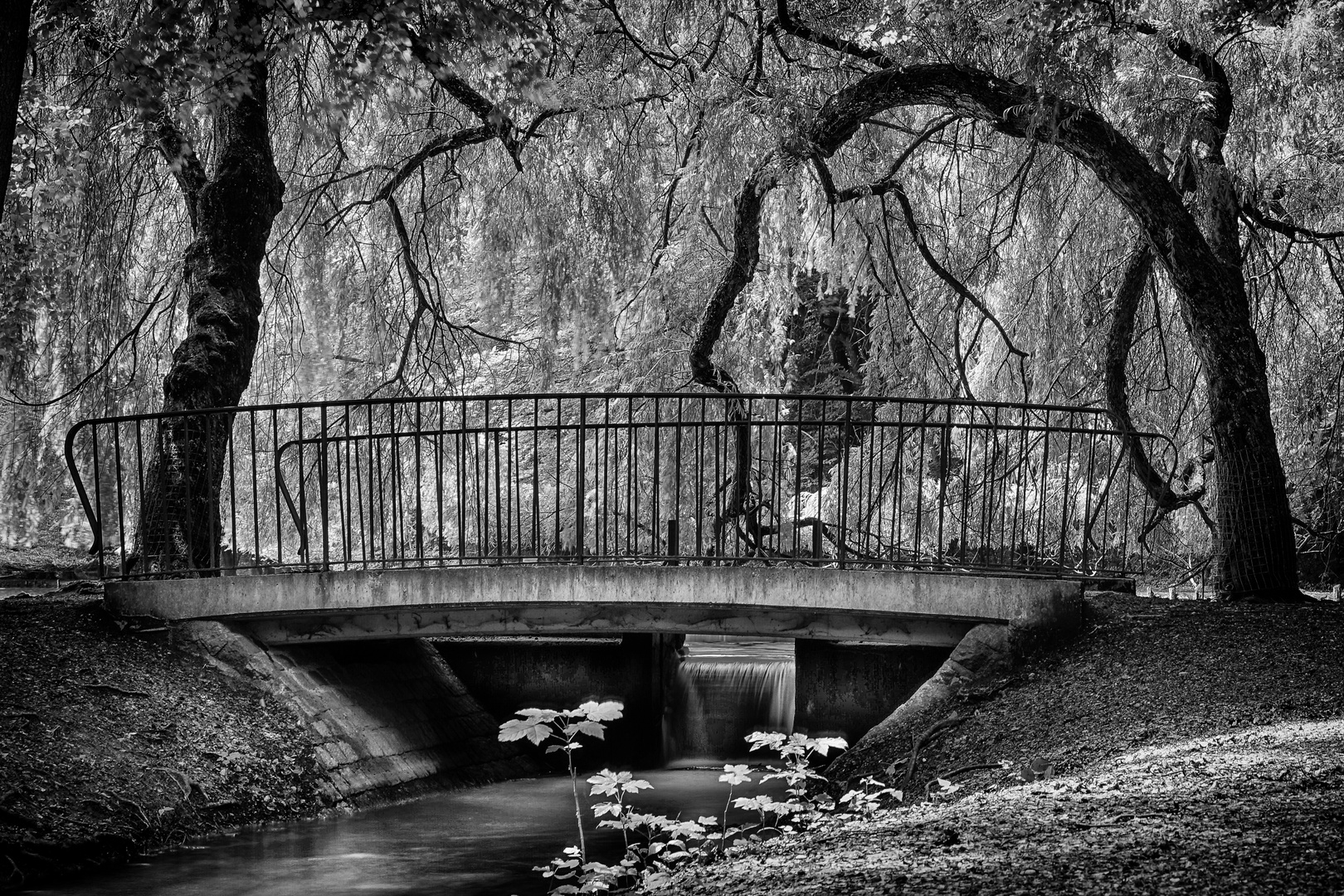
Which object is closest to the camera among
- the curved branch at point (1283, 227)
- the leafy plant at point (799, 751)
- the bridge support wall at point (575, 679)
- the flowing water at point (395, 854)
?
the leafy plant at point (799, 751)

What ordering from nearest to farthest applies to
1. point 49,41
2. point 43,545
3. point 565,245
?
point 49,41 < point 565,245 < point 43,545

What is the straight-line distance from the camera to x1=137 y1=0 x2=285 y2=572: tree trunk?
9344 mm

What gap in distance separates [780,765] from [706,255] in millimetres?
4128

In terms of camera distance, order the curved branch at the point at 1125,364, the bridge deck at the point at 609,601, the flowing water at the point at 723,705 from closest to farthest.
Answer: the bridge deck at the point at 609,601
the curved branch at the point at 1125,364
the flowing water at the point at 723,705

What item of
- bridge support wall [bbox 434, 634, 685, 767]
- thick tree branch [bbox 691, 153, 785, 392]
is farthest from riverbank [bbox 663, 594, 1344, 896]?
bridge support wall [bbox 434, 634, 685, 767]

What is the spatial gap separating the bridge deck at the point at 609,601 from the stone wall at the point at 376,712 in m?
0.26

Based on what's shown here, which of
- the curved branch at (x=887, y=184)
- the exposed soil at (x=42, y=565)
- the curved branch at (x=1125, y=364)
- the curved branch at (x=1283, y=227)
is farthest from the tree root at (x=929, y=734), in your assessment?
the exposed soil at (x=42, y=565)

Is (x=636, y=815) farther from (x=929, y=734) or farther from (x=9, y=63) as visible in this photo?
(x=9, y=63)

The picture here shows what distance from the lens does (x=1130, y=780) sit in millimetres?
4996

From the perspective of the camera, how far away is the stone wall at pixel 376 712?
8.54 meters

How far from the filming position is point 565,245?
442 inches

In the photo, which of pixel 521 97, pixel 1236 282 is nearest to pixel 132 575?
pixel 521 97

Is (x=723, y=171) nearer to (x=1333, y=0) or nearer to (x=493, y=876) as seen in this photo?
(x=1333, y=0)

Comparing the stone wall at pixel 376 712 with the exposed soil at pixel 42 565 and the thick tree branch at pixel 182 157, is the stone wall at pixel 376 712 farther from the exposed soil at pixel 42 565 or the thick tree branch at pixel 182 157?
the exposed soil at pixel 42 565
